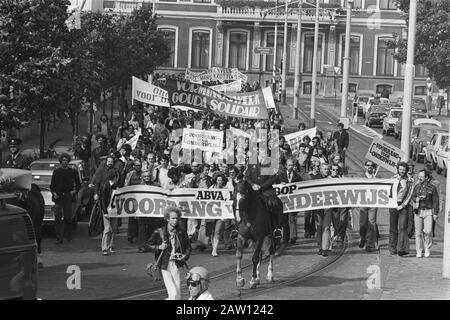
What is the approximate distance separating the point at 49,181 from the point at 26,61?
182 inches

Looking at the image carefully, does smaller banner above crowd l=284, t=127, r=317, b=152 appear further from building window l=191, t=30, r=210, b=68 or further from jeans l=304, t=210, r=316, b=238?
building window l=191, t=30, r=210, b=68

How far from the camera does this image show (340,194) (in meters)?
23.5

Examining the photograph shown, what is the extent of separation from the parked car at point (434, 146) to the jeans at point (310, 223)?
20.0 m

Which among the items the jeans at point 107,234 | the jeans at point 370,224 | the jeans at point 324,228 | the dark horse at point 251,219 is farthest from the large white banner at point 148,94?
the dark horse at point 251,219

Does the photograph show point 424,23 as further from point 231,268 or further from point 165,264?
point 165,264

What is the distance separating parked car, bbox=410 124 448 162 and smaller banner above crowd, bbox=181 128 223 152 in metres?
21.0

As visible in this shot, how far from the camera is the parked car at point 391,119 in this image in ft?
197

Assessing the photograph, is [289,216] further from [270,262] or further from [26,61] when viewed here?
[26,61]

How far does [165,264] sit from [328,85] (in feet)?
266

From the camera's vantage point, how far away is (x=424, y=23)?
63.5m

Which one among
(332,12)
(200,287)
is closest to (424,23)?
(332,12)

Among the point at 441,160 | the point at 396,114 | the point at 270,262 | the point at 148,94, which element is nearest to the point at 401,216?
the point at 270,262

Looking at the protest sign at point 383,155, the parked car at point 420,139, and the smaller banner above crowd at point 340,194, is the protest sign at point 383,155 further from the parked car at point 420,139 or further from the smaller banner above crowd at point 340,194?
the parked car at point 420,139

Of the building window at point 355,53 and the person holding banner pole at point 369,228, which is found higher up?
the building window at point 355,53
